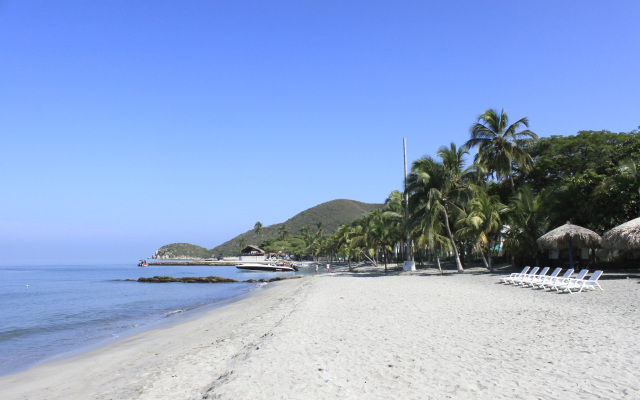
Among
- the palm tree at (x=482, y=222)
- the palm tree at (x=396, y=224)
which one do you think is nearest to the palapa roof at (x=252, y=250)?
the palm tree at (x=396, y=224)

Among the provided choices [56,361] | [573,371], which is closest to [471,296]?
[573,371]

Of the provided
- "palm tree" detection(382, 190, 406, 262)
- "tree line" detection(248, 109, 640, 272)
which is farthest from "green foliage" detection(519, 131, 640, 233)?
"palm tree" detection(382, 190, 406, 262)

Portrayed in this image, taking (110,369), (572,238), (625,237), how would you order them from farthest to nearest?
(572,238)
(625,237)
(110,369)

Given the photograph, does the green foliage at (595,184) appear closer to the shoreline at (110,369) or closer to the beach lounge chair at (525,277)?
the beach lounge chair at (525,277)

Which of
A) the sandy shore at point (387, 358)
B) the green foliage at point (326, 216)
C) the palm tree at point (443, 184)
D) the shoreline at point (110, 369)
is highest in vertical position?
the green foliage at point (326, 216)

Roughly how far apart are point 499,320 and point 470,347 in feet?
8.94

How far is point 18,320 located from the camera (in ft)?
58.0

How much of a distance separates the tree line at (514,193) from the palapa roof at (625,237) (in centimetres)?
323

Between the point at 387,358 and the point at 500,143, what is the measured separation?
90.4ft

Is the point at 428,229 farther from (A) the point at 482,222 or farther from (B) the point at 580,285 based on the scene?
(B) the point at 580,285

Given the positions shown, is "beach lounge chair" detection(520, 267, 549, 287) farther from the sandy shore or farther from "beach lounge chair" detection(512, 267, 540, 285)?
the sandy shore

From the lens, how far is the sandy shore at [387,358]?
4.80 metres

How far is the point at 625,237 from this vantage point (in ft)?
54.4

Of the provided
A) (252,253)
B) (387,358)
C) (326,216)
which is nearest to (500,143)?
(387,358)
